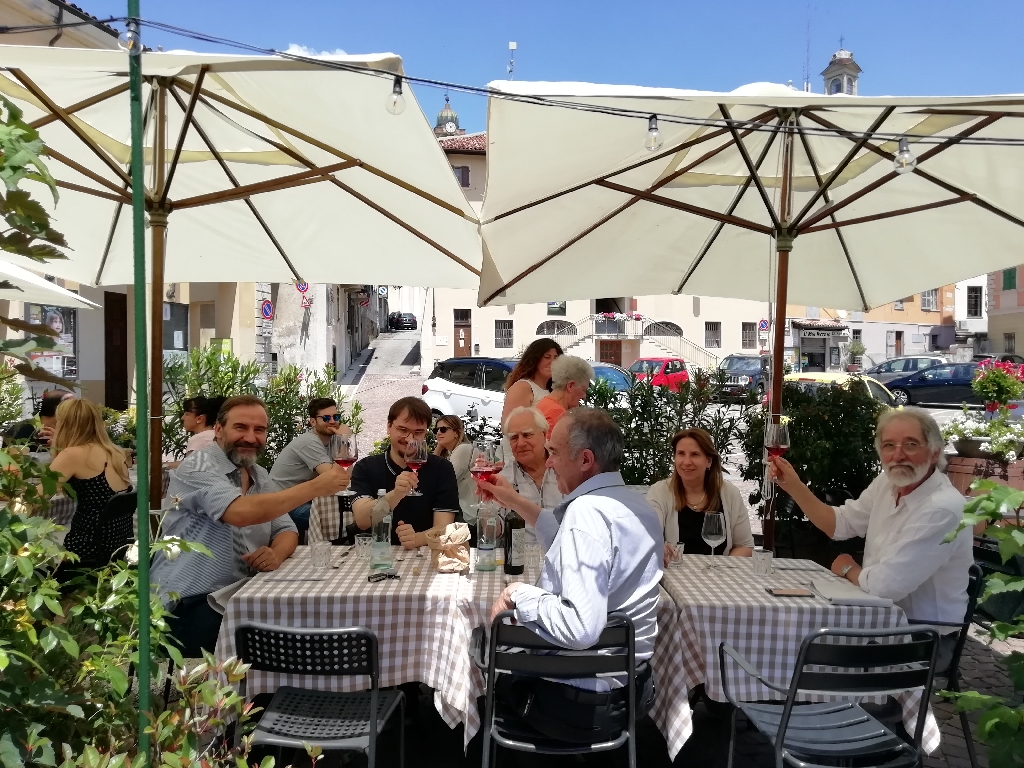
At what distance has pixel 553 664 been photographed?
268 cm

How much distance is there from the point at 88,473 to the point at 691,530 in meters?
3.12

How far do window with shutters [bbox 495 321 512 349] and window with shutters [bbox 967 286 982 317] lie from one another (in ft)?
91.7

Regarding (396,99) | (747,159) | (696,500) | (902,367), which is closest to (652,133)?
(396,99)

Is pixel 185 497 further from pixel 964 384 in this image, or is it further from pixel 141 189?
pixel 964 384

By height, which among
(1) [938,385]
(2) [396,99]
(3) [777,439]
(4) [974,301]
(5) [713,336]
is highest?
(4) [974,301]

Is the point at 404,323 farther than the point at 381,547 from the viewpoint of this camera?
Yes

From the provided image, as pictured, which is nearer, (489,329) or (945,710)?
(945,710)

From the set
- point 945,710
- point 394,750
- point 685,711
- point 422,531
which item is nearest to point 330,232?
point 422,531

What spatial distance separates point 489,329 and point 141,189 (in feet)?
139

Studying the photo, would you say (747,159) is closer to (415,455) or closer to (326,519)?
(415,455)

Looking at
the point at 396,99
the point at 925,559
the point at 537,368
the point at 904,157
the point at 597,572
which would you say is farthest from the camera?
the point at 537,368

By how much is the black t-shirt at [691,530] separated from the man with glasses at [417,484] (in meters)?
1.15

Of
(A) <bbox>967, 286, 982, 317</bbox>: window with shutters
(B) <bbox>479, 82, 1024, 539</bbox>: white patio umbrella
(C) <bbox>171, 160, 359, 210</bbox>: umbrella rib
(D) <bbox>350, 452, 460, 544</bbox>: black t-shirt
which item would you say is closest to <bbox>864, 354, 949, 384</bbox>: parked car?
(A) <bbox>967, 286, 982, 317</bbox>: window with shutters

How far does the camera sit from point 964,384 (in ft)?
87.7
